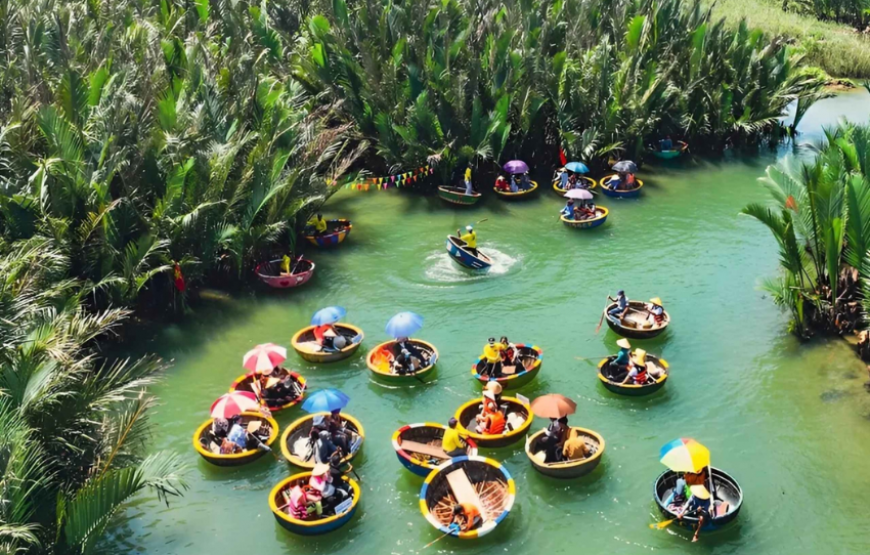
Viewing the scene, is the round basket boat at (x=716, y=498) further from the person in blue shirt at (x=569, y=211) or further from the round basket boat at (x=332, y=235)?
the round basket boat at (x=332, y=235)

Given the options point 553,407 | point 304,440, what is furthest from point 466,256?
point 304,440

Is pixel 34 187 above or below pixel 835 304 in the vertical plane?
above

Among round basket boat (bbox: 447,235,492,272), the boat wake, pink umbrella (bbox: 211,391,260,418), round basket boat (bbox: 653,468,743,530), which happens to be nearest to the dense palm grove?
pink umbrella (bbox: 211,391,260,418)

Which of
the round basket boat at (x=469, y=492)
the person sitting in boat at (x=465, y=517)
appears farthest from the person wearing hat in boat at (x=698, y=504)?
the person sitting in boat at (x=465, y=517)

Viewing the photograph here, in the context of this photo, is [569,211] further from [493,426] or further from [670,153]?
[493,426]

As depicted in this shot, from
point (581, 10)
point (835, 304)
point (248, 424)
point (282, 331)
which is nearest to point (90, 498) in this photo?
point (248, 424)

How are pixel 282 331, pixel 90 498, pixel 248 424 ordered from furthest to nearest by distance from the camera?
pixel 282 331, pixel 248 424, pixel 90 498

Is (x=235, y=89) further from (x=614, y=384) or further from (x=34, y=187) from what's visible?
(x=614, y=384)
